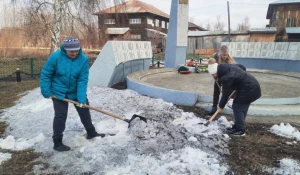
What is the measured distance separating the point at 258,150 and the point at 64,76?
104 inches

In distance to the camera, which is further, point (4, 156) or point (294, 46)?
point (294, 46)

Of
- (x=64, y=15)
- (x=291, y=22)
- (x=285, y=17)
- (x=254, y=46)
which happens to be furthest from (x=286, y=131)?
(x=285, y=17)

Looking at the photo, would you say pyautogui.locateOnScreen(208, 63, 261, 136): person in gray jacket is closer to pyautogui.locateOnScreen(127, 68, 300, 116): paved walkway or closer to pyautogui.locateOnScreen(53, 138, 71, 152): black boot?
pyautogui.locateOnScreen(127, 68, 300, 116): paved walkway

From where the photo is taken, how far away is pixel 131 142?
3.52 metres

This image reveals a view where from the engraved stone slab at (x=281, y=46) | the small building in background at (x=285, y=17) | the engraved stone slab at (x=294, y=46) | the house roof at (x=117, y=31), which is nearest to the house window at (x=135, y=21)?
the house roof at (x=117, y=31)

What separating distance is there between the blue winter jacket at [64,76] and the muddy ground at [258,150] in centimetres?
207

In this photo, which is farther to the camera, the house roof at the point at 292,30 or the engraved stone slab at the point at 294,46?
the house roof at the point at 292,30

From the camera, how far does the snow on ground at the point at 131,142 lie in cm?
292

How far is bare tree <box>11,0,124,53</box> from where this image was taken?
520 inches

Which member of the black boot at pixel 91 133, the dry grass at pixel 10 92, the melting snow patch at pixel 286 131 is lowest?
the melting snow patch at pixel 286 131

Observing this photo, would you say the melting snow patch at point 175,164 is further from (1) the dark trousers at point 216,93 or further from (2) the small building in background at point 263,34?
(2) the small building in background at point 263,34

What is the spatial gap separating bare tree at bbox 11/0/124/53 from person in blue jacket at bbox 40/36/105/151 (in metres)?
10.9

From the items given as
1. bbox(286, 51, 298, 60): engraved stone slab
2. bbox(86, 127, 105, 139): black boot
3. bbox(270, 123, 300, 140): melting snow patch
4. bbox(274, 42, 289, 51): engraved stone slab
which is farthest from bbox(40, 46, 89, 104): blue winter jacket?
bbox(274, 42, 289, 51): engraved stone slab

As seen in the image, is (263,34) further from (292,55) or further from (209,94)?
(209,94)
